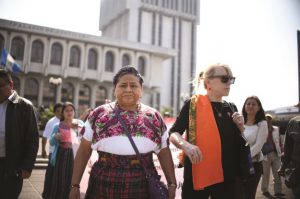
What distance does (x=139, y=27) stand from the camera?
71.7 meters

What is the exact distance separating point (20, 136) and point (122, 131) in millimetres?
1586

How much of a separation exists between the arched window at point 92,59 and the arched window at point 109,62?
5.48ft

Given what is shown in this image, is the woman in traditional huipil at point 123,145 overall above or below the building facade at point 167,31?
below

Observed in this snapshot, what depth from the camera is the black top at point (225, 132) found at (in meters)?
2.49

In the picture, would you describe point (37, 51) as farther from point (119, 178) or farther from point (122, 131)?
point (119, 178)

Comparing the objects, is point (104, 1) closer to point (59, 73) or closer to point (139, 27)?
point (139, 27)

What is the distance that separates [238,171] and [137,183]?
987 millimetres

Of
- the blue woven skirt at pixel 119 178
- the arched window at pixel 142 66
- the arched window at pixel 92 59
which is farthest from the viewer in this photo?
the arched window at pixel 142 66

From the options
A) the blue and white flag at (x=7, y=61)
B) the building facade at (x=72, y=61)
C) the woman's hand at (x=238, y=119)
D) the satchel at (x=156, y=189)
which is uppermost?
the building facade at (x=72, y=61)

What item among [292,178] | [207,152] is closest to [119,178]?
[207,152]

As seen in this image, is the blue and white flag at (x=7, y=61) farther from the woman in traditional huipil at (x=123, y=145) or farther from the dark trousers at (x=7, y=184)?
the woman in traditional huipil at (x=123, y=145)

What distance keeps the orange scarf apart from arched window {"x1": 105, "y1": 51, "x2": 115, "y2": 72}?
41969mm

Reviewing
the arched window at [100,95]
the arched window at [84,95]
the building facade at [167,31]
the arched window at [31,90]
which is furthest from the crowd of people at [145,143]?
the building facade at [167,31]

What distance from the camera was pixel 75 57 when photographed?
41.9 meters
